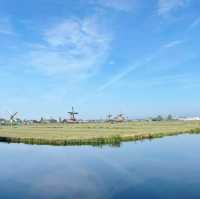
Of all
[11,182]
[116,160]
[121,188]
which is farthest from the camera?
[116,160]

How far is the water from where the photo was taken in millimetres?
23828

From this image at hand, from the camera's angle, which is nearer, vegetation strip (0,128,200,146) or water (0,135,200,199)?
water (0,135,200,199)

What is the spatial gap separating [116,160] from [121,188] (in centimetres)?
1426

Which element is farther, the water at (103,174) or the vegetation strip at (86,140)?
the vegetation strip at (86,140)

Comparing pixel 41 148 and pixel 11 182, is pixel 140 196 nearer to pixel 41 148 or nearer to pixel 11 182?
pixel 11 182

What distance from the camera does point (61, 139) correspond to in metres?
57.8

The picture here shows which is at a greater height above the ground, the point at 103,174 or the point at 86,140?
the point at 86,140

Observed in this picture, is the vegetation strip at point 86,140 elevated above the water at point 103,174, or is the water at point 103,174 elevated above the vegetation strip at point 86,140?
the vegetation strip at point 86,140

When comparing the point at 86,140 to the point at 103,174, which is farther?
the point at 86,140

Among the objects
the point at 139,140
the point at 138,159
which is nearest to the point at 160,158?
the point at 138,159

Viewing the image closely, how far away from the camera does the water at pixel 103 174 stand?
23.8m

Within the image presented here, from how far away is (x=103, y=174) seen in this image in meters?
30.7

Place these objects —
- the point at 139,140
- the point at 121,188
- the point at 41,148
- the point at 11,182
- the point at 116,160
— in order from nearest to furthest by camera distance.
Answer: the point at 121,188, the point at 11,182, the point at 116,160, the point at 41,148, the point at 139,140

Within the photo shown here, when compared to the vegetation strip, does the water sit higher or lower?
lower
